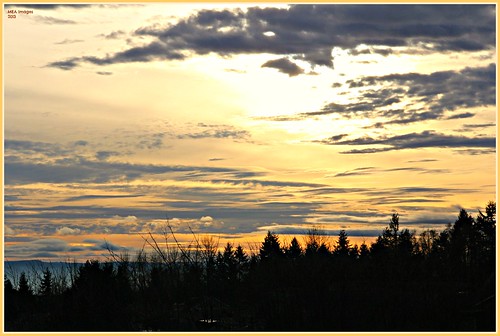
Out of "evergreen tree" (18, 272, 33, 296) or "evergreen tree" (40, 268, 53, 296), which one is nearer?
"evergreen tree" (18, 272, 33, 296)

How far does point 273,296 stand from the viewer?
50594mm

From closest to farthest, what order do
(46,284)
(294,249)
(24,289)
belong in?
(24,289) → (46,284) → (294,249)

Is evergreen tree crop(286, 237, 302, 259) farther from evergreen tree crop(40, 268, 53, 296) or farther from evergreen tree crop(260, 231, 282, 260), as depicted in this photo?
evergreen tree crop(40, 268, 53, 296)

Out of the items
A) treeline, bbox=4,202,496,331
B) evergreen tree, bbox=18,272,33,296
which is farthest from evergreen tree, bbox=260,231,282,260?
evergreen tree, bbox=18,272,33,296

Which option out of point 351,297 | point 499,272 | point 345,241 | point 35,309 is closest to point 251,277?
point 351,297

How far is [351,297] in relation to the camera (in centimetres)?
4897

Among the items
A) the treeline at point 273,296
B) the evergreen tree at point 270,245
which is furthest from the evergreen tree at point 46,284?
the evergreen tree at point 270,245

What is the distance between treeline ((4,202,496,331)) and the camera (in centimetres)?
4278

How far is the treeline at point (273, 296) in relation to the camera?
42.8 metres

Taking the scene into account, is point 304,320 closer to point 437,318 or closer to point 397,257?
point 437,318

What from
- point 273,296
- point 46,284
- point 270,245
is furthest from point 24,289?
point 270,245

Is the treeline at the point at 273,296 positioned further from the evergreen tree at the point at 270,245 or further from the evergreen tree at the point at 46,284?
the evergreen tree at the point at 270,245

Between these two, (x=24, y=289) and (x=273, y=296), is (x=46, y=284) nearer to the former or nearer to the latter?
(x=24, y=289)

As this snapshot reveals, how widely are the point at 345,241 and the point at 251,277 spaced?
5196 centimetres
